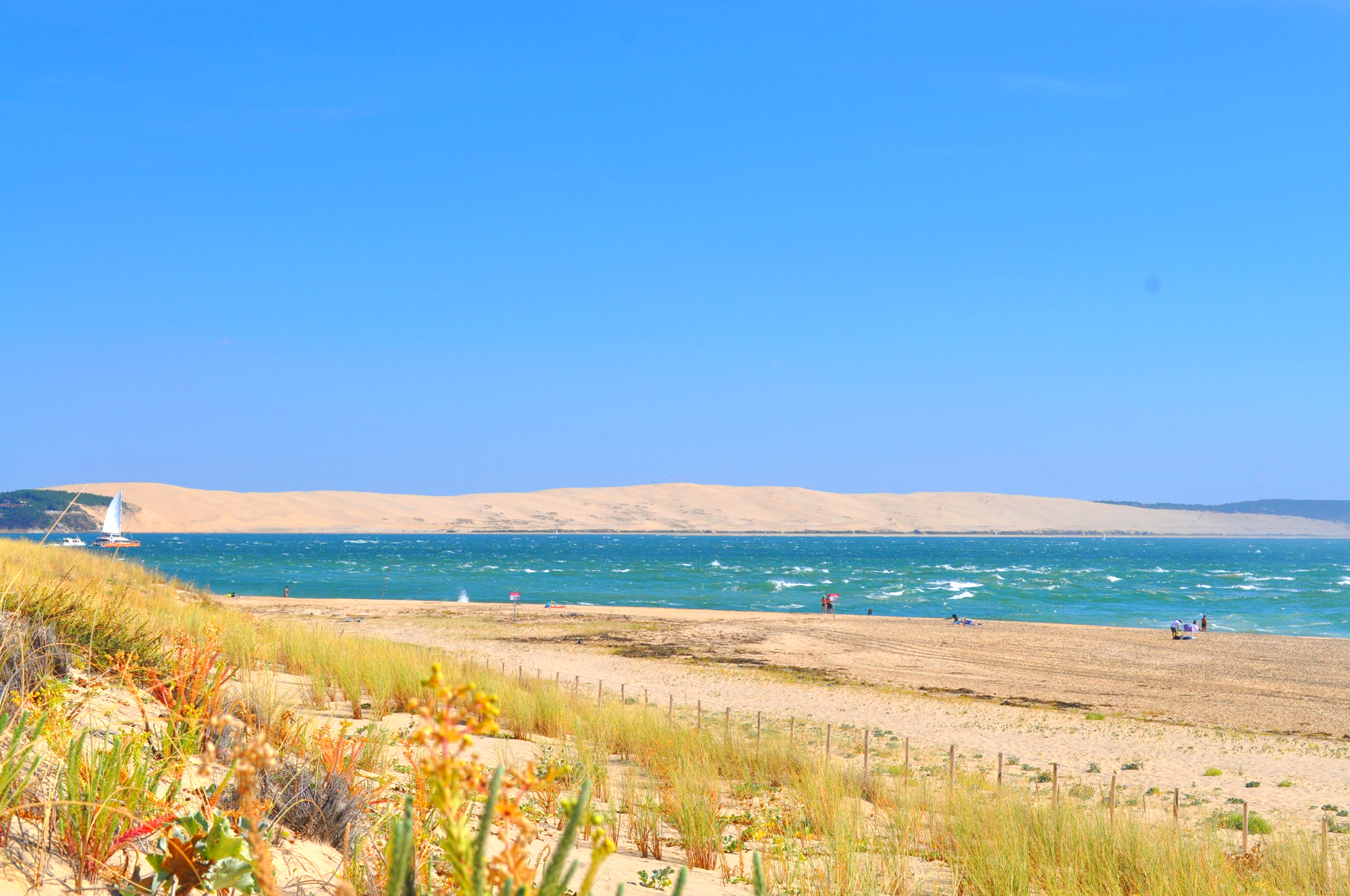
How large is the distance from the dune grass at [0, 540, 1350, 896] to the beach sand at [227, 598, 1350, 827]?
3.87 meters

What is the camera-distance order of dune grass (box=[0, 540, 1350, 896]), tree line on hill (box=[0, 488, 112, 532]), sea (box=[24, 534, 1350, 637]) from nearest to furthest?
dune grass (box=[0, 540, 1350, 896]), sea (box=[24, 534, 1350, 637]), tree line on hill (box=[0, 488, 112, 532])

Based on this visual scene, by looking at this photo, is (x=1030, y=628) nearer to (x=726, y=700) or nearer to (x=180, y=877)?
(x=726, y=700)

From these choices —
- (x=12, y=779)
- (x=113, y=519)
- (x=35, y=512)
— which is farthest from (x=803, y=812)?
(x=35, y=512)

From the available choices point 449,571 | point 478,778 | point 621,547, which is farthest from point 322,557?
point 478,778

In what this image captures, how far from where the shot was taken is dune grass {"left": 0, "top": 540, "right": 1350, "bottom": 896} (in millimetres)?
6184

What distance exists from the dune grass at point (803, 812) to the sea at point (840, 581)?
139 ft

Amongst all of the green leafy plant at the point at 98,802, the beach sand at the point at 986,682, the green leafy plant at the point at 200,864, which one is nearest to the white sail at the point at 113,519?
the beach sand at the point at 986,682

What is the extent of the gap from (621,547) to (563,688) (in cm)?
12236

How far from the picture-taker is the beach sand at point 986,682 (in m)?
17.1

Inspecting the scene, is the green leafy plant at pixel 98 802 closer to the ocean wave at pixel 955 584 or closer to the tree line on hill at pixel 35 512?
the ocean wave at pixel 955 584

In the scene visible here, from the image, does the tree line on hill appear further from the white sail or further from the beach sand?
the beach sand

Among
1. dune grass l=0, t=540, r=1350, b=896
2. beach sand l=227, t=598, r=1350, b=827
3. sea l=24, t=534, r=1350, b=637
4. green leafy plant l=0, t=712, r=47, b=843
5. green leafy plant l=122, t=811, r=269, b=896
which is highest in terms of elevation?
green leafy plant l=0, t=712, r=47, b=843

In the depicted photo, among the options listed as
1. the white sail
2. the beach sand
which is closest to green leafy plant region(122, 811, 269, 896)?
the beach sand

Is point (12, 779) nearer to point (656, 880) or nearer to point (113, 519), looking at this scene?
point (656, 880)
